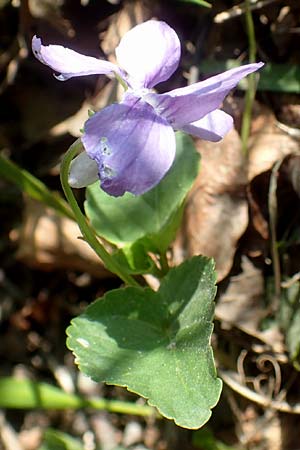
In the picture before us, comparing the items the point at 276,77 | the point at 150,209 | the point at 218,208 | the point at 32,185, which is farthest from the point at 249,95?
the point at 32,185

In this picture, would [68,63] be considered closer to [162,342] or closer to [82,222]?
[82,222]

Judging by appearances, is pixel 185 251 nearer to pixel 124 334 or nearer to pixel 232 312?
pixel 232 312

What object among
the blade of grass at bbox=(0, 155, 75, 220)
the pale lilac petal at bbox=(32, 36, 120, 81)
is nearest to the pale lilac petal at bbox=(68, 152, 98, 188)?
the pale lilac petal at bbox=(32, 36, 120, 81)

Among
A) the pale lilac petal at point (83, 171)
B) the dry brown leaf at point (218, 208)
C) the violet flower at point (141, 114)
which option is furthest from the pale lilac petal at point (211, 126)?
the dry brown leaf at point (218, 208)

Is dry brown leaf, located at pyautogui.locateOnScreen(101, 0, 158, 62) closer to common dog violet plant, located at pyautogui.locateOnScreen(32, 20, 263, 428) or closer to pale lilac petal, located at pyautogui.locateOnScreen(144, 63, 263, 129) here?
common dog violet plant, located at pyautogui.locateOnScreen(32, 20, 263, 428)

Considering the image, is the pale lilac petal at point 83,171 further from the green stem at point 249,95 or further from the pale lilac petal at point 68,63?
the green stem at point 249,95

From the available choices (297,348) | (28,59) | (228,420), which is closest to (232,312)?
(297,348)
